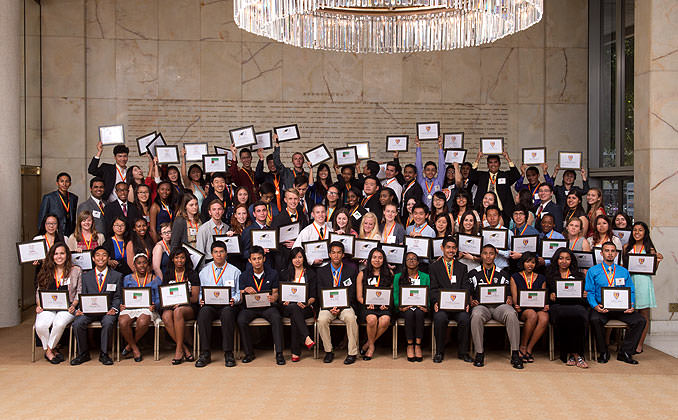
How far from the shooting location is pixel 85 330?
23.4 ft

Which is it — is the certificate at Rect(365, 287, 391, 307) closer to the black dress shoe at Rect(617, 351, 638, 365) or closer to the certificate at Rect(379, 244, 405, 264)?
the certificate at Rect(379, 244, 405, 264)

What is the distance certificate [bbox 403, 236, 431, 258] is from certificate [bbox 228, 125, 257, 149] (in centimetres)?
273

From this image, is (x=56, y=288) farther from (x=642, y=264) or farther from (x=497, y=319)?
(x=642, y=264)

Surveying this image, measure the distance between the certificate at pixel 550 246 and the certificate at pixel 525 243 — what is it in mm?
85

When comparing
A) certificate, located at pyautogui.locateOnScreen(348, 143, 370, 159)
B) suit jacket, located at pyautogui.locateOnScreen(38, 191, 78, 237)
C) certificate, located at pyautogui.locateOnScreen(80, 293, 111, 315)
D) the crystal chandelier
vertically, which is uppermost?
the crystal chandelier

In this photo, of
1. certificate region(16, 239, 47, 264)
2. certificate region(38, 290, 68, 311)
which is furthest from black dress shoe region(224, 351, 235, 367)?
certificate region(16, 239, 47, 264)

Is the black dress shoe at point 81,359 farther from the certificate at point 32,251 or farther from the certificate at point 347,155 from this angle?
the certificate at point 347,155

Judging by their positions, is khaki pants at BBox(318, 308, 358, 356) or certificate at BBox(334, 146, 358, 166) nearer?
khaki pants at BBox(318, 308, 358, 356)

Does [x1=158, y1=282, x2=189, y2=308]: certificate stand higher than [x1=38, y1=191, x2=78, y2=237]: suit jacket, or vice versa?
[x1=38, y1=191, x2=78, y2=237]: suit jacket

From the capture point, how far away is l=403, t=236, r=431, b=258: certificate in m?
7.61

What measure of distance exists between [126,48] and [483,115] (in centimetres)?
610

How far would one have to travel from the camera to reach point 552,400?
19.1 feet

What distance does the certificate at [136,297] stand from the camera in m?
7.12

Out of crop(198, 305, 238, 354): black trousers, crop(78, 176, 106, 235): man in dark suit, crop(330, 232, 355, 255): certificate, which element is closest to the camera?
crop(198, 305, 238, 354): black trousers
